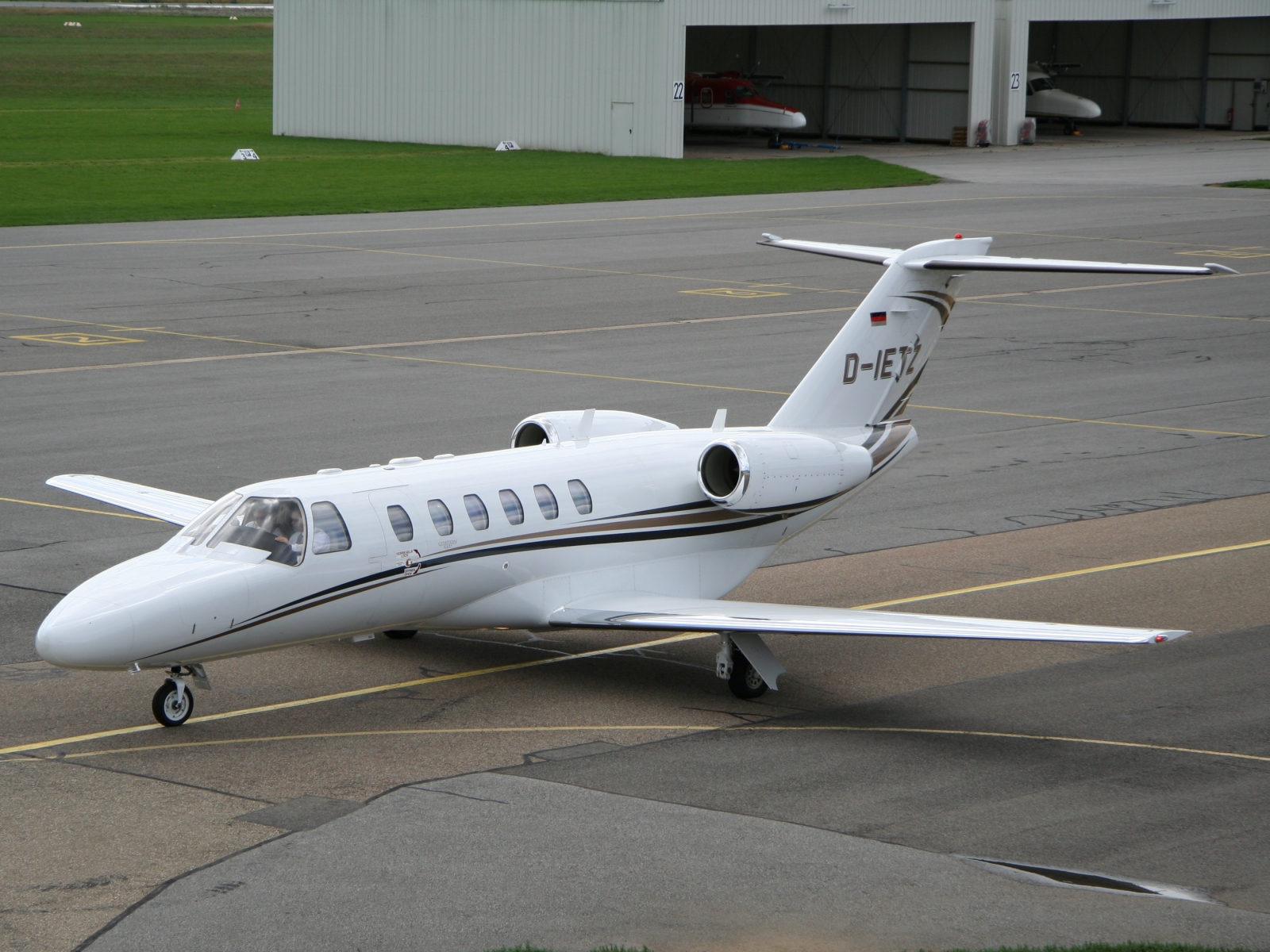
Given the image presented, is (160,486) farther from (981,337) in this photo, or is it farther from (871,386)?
(981,337)

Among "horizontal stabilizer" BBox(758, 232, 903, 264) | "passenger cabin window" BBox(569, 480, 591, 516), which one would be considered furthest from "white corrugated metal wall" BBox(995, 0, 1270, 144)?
"passenger cabin window" BBox(569, 480, 591, 516)

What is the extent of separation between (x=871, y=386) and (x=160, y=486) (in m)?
10.7

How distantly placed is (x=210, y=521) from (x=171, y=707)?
1.76 metres

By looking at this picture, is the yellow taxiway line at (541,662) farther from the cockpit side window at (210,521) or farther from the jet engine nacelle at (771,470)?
the cockpit side window at (210,521)

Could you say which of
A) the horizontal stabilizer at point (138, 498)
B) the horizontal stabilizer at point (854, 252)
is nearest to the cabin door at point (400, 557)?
the horizontal stabilizer at point (138, 498)

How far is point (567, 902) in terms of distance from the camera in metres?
11.7

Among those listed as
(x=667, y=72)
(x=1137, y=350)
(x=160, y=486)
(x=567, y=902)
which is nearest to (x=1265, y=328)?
(x=1137, y=350)

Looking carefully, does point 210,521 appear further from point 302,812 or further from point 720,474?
point 720,474

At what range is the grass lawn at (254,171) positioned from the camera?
64.1 m

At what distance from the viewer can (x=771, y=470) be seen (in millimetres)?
18344

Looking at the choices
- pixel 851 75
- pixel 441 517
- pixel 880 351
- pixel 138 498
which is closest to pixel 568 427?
pixel 441 517

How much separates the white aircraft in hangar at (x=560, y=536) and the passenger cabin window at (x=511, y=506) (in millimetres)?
19

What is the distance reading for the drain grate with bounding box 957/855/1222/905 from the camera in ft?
39.4

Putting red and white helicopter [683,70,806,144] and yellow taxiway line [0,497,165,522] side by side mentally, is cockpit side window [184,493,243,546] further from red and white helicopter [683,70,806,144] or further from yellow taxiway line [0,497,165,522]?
red and white helicopter [683,70,806,144]
